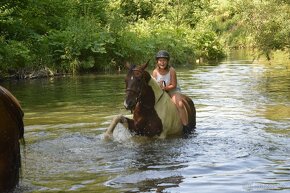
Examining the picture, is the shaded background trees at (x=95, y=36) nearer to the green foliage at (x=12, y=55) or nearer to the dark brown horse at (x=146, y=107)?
the green foliage at (x=12, y=55)

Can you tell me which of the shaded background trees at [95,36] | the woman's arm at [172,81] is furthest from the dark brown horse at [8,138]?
the shaded background trees at [95,36]

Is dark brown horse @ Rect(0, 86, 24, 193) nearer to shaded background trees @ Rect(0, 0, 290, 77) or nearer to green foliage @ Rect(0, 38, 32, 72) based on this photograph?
green foliage @ Rect(0, 38, 32, 72)

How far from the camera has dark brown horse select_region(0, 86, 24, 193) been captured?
17.5 ft

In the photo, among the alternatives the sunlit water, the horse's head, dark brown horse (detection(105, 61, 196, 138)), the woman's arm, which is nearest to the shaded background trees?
the sunlit water

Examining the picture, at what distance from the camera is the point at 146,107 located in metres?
9.54

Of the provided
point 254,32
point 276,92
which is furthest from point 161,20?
point 276,92

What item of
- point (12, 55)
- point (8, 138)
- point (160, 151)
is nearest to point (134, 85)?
point (160, 151)

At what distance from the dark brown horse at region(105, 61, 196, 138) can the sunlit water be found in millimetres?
189

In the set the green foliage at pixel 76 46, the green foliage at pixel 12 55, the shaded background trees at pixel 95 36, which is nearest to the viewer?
the green foliage at pixel 12 55

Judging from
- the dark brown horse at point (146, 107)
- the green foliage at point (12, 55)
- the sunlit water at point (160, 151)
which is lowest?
the sunlit water at point (160, 151)

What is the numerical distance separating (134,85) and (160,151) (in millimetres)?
1301

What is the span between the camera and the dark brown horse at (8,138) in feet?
17.5

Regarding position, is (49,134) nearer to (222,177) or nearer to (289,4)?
(222,177)

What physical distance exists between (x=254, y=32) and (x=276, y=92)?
855 centimetres
